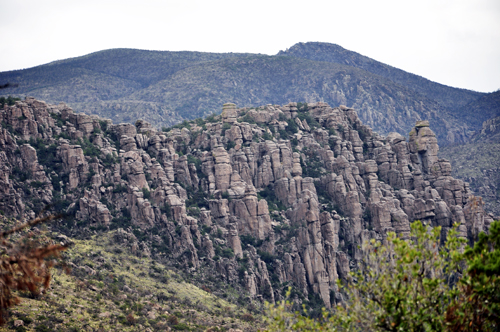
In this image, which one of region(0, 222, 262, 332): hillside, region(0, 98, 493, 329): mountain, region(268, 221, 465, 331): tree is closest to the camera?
region(268, 221, 465, 331): tree

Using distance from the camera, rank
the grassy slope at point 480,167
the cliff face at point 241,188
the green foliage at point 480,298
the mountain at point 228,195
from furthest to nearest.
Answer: the grassy slope at point 480,167, the cliff face at point 241,188, the mountain at point 228,195, the green foliage at point 480,298

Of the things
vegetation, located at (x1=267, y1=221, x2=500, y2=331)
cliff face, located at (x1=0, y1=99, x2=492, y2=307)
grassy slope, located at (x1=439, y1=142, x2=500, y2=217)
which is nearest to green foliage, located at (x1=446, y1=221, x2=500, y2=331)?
vegetation, located at (x1=267, y1=221, x2=500, y2=331)

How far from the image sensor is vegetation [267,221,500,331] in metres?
24.8

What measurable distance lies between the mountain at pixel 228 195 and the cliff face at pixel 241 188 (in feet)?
0.69

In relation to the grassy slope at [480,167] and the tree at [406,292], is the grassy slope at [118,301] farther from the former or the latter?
the grassy slope at [480,167]

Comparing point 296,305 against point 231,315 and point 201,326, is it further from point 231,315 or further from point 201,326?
point 201,326

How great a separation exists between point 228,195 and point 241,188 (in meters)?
2.54

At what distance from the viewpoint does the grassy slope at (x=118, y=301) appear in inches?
2000

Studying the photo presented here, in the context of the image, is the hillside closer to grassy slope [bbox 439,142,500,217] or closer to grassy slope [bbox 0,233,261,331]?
grassy slope [bbox 0,233,261,331]

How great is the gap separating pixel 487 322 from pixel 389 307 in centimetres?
408

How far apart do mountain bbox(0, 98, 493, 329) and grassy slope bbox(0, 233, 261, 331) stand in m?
0.42

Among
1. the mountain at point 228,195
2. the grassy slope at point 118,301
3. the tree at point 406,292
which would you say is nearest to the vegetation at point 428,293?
the tree at point 406,292

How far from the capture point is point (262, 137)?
109750 millimetres

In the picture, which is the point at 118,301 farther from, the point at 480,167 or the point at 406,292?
the point at 480,167
